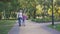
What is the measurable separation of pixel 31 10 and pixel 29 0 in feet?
8.13

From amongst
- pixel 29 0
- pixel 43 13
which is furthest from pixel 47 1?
pixel 29 0

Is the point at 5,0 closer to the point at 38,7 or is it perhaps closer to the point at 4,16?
the point at 38,7

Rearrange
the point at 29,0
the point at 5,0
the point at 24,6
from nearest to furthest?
the point at 5,0
the point at 29,0
the point at 24,6

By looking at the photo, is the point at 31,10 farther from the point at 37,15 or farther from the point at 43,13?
the point at 43,13

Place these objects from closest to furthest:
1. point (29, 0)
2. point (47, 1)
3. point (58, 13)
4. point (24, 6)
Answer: point (47, 1)
point (58, 13)
point (29, 0)
point (24, 6)

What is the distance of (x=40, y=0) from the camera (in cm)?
4056

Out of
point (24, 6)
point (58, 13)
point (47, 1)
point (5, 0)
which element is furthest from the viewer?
point (24, 6)

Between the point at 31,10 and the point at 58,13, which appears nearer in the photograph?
the point at 58,13

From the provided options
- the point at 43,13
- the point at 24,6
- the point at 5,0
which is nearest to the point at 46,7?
the point at 43,13

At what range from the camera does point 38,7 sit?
45312mm

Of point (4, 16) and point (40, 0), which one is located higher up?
point (40, 0)

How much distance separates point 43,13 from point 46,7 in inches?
52.8

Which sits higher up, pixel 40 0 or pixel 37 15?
pixel 40 0

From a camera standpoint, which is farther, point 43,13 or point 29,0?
point 29,0
